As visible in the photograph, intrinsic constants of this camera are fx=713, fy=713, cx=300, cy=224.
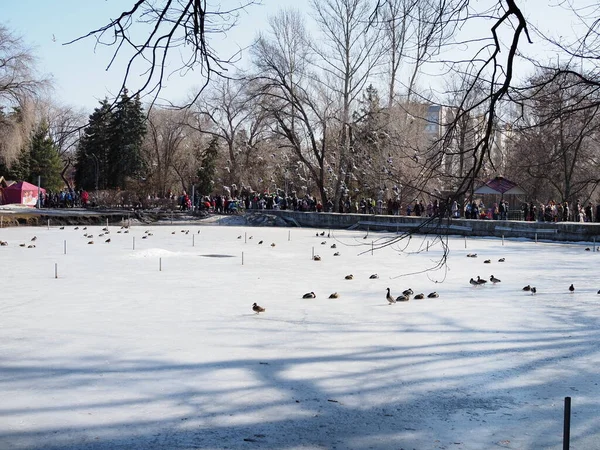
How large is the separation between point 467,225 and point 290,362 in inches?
1038

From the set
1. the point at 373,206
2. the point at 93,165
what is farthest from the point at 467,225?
the point at 93,165

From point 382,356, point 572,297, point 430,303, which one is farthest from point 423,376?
point 572,297

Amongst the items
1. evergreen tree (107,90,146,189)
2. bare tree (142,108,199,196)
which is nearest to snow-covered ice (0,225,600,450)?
evergreen tree (107,90,146,189)

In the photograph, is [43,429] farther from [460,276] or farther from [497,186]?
[497,186]

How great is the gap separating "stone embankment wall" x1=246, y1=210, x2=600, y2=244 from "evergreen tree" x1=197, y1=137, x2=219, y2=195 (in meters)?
25.6

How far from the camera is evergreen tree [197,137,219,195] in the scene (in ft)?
220

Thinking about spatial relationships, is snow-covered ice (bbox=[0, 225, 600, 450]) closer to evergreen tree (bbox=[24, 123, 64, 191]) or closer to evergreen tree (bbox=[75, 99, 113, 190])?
evergreen tree (bbox=[75, 99, 113, 190])

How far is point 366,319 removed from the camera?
34.5 feet

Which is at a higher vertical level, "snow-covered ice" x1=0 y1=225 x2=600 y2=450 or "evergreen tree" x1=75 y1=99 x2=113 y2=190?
"evergreen tree" x1=75 y1=99 x2=113 y2=190

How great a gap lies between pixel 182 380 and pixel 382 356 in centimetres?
240

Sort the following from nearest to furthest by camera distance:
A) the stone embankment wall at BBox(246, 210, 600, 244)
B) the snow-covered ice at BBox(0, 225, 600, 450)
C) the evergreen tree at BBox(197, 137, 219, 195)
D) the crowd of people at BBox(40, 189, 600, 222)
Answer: the snow-covered ice at BBox(0, 225, 600, 450) < the stone embankment wall at BBox(246, 210, 600, 244) < the crowd of people at BBox(40, 189, 600, 222) < the evergreen tree at BBox(197, 137, 219, 195)

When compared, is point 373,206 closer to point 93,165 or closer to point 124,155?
point 124,155

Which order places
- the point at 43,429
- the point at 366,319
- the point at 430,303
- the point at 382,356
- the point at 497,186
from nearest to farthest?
the point at 43,429 → the point at 382,356 → the point at 366,319 → the point at 430,303 → the point at 497,186

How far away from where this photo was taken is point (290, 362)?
791 cm
